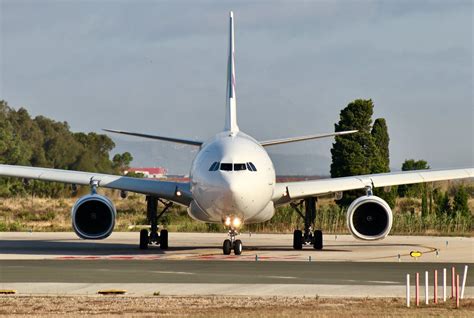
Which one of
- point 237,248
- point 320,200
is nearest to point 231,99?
point 237,248

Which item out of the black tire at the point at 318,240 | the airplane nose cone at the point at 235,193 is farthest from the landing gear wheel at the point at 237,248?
the black tire at the point at 318,240

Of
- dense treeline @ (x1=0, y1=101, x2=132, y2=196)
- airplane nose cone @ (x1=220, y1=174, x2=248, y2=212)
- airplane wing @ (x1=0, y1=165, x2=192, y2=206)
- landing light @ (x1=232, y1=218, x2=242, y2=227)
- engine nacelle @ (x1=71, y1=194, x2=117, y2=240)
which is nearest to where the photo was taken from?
airplane nose cone @ (x1=220, y1=174, x2=248, y2=212)

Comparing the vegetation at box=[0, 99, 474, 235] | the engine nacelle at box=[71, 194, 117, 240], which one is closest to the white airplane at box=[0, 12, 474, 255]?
the engine nacelle at box=[71, 194, 117, 240]

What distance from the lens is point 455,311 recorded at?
2047cm

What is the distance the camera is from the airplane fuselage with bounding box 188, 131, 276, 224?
33344 mm

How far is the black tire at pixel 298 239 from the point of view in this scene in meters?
38.9

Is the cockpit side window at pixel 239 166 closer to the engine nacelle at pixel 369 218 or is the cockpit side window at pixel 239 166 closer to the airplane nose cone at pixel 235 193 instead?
the airplane nose cone at pixel 235 193

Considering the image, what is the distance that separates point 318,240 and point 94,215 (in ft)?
25.7

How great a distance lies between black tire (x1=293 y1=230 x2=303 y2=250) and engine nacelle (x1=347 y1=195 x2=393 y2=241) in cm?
254

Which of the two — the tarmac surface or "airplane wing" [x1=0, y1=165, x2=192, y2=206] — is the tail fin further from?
the tarmac surface

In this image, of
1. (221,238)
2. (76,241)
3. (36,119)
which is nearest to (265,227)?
(221,238)

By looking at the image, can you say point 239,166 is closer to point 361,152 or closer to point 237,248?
point 237,248

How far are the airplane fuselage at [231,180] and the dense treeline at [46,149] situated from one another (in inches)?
1662

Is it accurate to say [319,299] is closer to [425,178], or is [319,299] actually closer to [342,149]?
[425,178]
